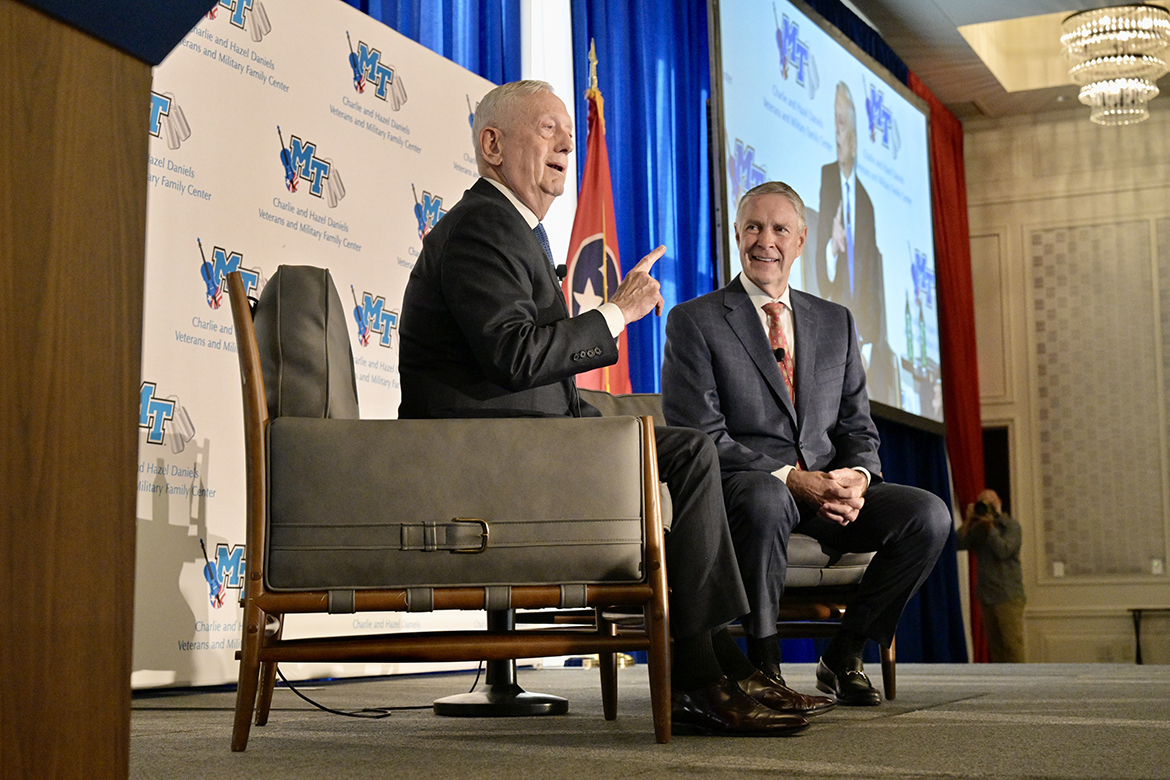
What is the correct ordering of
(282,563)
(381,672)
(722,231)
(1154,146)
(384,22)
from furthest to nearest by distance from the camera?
(1154,146) → (722,231) → (384,22) → (381,672) → (282,563)

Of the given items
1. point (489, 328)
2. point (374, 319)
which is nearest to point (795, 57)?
point (374, 319)

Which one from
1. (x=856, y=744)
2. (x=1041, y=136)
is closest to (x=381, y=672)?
(x=856, y=744)

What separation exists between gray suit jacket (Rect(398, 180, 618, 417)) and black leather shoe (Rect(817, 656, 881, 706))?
2.97ft

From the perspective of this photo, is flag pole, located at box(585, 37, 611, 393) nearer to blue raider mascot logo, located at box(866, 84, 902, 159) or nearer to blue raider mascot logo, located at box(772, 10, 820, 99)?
blue raider mascot logo, located at box(772, 10, 820, 99)

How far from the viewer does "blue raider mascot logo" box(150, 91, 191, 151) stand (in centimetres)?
310

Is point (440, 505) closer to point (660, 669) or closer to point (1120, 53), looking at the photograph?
point (660, 669)

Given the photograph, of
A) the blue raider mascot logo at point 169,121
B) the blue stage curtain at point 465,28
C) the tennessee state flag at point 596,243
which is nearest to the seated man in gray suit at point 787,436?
the blue raider mascot logo at point 169,121

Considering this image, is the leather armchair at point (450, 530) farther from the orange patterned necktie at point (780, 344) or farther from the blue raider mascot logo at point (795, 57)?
the blue raider mascot logo at point (795, 57)

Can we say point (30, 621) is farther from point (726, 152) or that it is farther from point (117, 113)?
point (726, 152)

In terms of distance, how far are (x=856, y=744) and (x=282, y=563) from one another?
82cm

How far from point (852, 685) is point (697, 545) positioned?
2.70 feet

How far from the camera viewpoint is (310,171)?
3.67 metres

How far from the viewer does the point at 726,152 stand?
199 inches

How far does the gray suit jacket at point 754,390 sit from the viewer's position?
259cm
